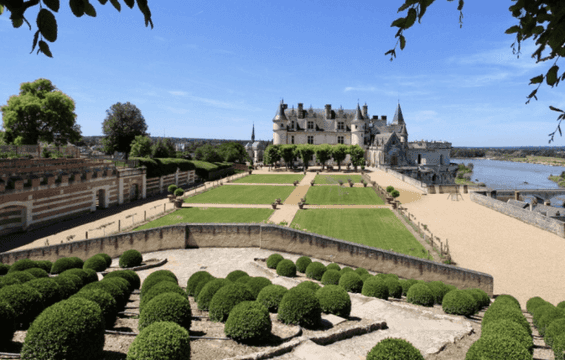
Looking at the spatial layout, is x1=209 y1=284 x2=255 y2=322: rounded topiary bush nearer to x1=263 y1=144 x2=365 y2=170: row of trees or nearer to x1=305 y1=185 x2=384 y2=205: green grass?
x1=305 y1=185 x2=384 y2=205: green grass

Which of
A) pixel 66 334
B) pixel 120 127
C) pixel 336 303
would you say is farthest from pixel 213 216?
pixel 120 127

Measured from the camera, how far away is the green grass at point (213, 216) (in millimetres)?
27688

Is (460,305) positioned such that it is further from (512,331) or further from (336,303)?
(512,331)

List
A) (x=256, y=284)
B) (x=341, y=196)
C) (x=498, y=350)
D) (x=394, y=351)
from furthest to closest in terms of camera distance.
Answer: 1. (x=341, y=196)
2. (x=256, y=284)
3. (x=498, y=350)
4. (x=394, y=351)

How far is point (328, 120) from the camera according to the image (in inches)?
3610

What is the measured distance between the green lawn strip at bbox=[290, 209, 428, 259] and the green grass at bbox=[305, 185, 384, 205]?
4410 millimetres

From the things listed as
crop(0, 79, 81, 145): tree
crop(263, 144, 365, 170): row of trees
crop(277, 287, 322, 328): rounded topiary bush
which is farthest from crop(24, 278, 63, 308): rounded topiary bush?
crop(263, 144, 365, 170): row of trees

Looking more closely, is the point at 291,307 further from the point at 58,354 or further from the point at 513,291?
the point at 513,291

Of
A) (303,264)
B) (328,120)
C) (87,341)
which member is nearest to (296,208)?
(303,264)

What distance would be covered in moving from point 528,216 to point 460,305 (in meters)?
22.3

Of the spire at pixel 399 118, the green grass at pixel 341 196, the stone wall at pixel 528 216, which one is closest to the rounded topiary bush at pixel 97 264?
the green grass at pixel 341 196

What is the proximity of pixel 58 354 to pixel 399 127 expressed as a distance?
321 feet

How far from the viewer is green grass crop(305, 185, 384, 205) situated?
120 feet

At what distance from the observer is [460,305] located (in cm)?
1139
